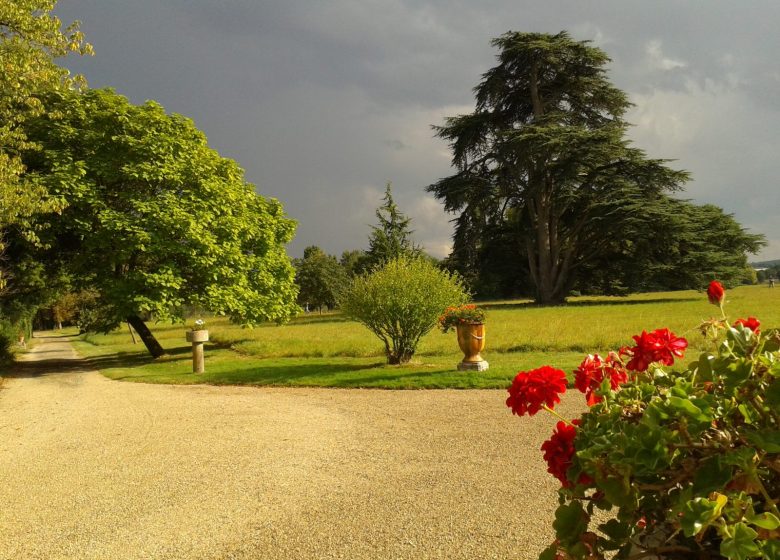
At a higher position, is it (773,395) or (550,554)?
(773,395)

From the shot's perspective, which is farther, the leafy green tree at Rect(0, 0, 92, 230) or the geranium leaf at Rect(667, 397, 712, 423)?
the leafy green tree at Rect(0, 0, 92, 230)

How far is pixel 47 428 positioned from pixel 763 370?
8646mm

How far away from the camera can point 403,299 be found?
11445 mm

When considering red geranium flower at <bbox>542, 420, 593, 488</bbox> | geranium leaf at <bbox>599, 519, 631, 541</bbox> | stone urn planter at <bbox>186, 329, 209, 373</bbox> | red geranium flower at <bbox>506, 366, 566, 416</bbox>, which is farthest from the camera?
stone urn planter at <bbox>186, 329, 209, 373</bbox>

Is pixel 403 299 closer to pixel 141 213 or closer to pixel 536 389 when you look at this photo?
pixel 141 213

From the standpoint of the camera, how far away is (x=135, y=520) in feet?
12.3

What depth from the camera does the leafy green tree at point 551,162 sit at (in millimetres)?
31625

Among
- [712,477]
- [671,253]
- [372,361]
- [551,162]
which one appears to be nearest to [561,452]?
[712,477]

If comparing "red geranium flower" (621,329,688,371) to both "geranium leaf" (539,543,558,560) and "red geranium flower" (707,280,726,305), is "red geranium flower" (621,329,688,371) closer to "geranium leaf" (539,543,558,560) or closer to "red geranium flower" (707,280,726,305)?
"red geranium flower" (707,280,726,305)

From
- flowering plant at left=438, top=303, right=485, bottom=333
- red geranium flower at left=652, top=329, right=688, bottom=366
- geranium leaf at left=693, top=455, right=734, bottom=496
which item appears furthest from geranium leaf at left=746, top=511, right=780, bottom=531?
flowering plant at left=438, top=303, right=485, bottom=333

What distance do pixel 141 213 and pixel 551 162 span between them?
27.0 metres

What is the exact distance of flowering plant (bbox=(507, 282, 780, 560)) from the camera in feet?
4.46

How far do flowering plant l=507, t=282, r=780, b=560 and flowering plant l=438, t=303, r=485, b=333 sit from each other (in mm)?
8287

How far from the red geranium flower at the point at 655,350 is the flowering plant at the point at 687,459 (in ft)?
0.42
